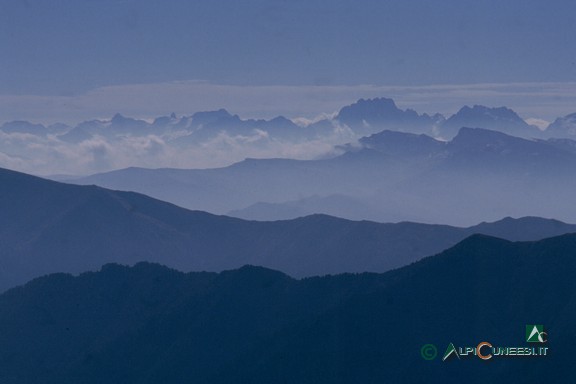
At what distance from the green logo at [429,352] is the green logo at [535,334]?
16.4 metres

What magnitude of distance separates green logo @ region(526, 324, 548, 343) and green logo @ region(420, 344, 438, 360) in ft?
53.7

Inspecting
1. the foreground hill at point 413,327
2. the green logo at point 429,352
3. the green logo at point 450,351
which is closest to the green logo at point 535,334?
the foreground hill at point 413,327

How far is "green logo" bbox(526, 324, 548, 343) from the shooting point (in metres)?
166

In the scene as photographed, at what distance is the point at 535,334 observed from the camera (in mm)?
167750

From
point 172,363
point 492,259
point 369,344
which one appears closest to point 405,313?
point 369,344

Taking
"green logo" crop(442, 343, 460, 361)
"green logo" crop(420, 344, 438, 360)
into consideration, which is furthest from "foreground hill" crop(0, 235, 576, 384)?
Answer: "green logo" crop(442, 343, 460, 361)

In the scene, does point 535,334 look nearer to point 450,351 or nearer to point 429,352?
point 450,351

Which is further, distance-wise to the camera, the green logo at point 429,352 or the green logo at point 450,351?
the green logo at point 450,351

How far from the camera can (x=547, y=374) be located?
15950 centimetres

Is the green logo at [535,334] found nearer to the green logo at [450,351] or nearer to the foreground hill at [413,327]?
the foreground hill at [413,327]

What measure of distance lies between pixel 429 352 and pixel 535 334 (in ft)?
61.6

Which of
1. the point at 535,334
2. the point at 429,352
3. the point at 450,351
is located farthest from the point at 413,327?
the point at 535,334

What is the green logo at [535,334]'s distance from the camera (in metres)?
166

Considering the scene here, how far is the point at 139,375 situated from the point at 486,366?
70.2m
